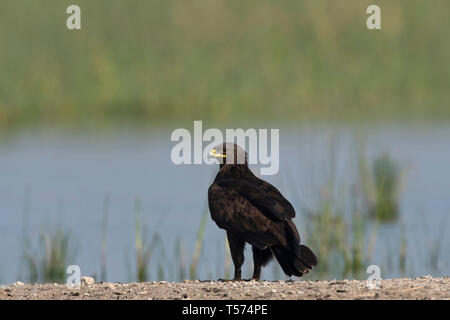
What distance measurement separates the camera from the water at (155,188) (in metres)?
12.6

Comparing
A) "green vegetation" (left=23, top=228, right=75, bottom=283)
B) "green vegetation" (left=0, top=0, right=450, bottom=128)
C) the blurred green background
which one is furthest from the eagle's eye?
"green vegetation" (left=0, top=0, right=450, bottom=128)

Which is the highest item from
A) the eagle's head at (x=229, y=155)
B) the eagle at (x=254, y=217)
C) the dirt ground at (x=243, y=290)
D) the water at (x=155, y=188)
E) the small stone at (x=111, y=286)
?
the eagle's head at (x=229, y=155)

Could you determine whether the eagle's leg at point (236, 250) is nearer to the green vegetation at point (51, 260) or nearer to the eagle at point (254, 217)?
the eagle at point (254, 217)

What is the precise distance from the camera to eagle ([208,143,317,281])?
323 inches

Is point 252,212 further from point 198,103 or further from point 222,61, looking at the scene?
point 222,61

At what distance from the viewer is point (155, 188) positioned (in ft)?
60.1

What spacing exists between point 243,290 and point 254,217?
0.99 metres

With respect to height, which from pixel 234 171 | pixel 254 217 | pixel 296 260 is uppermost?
pixel 234 171

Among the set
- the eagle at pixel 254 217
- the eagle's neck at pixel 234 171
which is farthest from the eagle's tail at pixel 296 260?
the eagle's neck at pixel 234 171

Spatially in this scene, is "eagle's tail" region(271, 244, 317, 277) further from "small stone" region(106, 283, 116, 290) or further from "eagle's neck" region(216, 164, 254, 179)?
"small stone" region(106, 283, 116, 290)

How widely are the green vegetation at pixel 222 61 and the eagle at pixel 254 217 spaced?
653 inches

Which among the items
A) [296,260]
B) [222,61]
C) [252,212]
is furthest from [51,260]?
[222,61]

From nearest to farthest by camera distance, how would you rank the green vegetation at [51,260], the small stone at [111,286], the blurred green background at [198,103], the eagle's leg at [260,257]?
1. the small stone at [111,286]
2. the eagle's leg at [260,257]
3. the green vegetation at [51,260]
4. the blurred green background at [198,103]

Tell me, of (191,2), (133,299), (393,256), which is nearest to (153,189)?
(393,256)
